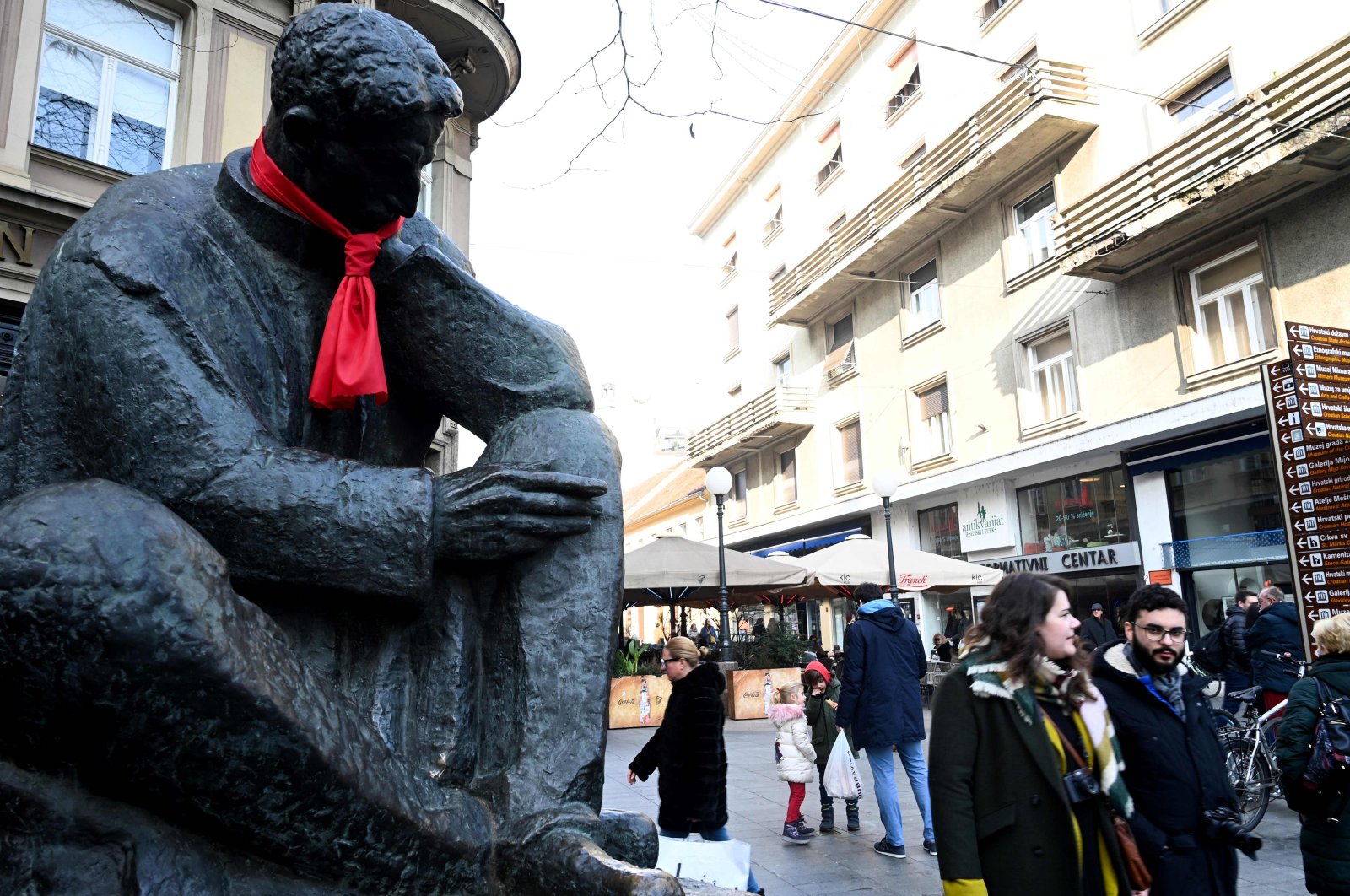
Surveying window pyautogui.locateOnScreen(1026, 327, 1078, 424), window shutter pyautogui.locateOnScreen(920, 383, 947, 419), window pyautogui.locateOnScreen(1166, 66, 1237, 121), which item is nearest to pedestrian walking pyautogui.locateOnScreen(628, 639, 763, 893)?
window pyautogui.locateOnScreen(1166, 66, 1237, 121)

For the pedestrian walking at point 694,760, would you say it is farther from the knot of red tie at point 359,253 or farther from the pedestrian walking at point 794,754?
the knot of red tie at point 359,253

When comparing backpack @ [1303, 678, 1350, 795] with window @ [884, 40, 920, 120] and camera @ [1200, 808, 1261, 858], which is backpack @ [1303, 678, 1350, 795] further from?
window @ [884, 40, 920, 120]

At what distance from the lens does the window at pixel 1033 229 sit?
57.1 ft

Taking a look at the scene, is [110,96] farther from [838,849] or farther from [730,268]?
[730,268]

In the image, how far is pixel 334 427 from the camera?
62.7 inches

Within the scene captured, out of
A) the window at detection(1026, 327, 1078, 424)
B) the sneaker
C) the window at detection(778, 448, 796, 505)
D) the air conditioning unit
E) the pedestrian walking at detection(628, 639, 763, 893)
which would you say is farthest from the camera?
the window at detection(778, 448, 796, 505)

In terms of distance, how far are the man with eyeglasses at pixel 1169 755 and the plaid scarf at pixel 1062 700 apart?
0.08 metres

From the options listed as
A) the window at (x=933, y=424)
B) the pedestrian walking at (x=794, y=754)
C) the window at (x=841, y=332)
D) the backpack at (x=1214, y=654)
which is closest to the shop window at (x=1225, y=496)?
the backpack at (x=1214, y=654)

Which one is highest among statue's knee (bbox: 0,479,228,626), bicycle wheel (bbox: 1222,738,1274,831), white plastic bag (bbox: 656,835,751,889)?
statue's knee (bbox: 0,479,228,626)

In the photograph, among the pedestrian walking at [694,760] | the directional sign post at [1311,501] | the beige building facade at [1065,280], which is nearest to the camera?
the pedestrian walking at [694,760]

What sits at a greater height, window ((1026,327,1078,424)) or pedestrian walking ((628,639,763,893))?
window ((1026,327,1078,424))

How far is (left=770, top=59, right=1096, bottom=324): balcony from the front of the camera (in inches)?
639

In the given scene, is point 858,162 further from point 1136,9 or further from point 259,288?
point 259,288

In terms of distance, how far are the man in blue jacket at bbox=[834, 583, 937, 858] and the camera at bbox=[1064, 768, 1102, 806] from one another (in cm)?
347
